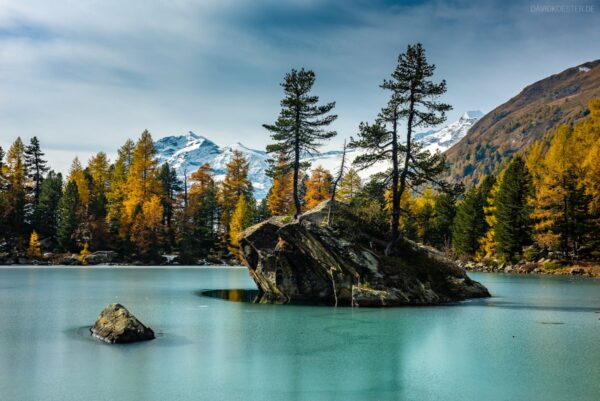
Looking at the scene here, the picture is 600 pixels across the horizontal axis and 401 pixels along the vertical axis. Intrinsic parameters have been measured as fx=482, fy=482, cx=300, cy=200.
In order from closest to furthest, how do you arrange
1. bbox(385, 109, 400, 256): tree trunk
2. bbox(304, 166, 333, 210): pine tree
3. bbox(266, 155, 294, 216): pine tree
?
1. bbox(385, 109, 400, 256): tree trunk
2. bbox(304, 166, 333, 210): pine tree
3. bbox(266, 155, 294, 216): pine tree

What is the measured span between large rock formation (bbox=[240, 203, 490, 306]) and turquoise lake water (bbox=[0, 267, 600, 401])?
2.38 metres

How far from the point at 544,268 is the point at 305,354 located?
54782 millimetres

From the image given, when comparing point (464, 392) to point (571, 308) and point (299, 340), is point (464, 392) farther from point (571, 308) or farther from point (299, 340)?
point (571, 308)

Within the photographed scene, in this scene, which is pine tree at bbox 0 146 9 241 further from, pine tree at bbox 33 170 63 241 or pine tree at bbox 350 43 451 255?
pine tree at bbox 350 43 451 255

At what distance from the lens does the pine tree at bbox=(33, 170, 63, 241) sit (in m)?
77.8

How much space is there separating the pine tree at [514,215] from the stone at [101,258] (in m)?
57.7

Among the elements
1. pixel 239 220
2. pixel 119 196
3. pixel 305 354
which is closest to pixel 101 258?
pixel 119 196

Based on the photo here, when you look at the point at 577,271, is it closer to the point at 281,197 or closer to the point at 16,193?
the point at 281,197

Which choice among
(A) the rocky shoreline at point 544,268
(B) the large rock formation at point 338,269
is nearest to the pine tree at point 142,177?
(B) the large rock formation at point 338,269

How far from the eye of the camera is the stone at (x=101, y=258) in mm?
72875

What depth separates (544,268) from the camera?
200 ft

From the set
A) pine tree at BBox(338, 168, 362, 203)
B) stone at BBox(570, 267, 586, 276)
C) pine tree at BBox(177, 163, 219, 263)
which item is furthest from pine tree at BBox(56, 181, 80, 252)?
stone at BBox(570, 267, 586, 276)

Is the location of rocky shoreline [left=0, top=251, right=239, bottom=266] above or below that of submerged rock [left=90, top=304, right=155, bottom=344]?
below

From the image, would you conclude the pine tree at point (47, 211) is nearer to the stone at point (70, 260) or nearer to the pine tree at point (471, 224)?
the stone at point (70, 260)
